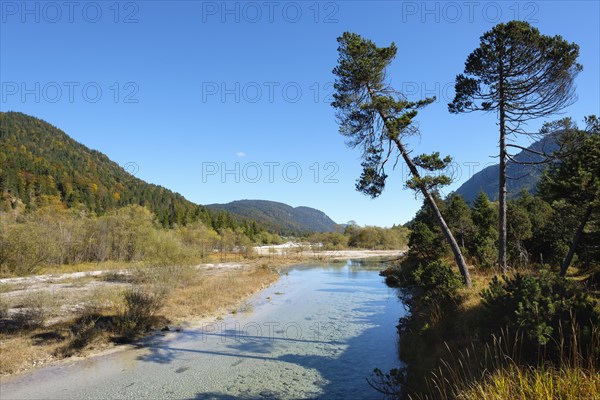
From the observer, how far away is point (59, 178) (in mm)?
113188

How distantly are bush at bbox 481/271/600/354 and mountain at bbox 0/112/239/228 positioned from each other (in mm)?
87360

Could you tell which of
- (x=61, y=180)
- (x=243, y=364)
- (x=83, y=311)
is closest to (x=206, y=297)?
(x=83, y=311)

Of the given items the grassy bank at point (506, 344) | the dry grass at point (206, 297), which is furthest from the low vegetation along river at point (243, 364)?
the dry grass at point (206, 297)

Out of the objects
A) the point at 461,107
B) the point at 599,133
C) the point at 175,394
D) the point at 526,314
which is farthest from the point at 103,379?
the point at 599,133

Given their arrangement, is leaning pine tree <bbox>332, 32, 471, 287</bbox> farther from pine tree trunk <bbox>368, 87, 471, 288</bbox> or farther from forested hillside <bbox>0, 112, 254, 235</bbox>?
forested hillside <bbox>0, 112, 254, 235</bbox>

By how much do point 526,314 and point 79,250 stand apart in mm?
54319

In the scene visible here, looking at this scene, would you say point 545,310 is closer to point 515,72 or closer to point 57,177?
point 515,72

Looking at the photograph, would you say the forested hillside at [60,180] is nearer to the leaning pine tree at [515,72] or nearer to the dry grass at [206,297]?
the dry grass at [206,297]

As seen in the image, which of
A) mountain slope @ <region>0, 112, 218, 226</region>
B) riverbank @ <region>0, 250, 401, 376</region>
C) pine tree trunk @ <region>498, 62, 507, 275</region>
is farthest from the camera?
mountain slope @ <region>0, 112, 218, 226</region>

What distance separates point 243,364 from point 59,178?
129 metres

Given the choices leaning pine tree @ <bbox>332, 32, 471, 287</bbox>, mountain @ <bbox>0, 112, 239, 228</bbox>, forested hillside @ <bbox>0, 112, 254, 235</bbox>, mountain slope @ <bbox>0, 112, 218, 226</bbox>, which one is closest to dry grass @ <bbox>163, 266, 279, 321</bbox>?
leaning pine tree @ <bbox>332, 32, 471, 287</bbox>

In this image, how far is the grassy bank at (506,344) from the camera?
365cm

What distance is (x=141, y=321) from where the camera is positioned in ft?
54.9

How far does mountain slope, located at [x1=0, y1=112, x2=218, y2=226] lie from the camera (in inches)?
3814
